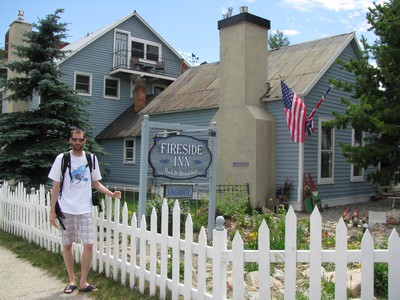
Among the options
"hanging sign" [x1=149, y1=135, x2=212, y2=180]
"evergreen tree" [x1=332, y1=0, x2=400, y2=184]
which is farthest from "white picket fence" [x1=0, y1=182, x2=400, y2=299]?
"evergreen tree" [x1=332, y1=0, x2=400, y2=184]

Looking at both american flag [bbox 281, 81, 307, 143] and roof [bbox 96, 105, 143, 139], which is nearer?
american flag [bbox 281, 81, 307, 143]

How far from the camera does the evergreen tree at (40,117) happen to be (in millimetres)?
11164

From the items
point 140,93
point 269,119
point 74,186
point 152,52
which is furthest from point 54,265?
point 152,52

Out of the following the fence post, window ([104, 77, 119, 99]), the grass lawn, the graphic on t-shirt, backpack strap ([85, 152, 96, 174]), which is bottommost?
the grass lawn

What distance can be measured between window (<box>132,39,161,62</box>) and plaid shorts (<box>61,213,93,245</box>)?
66.3 feet

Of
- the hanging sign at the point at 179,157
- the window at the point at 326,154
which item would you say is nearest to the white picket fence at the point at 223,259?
the hanging sign at the point at 179,157

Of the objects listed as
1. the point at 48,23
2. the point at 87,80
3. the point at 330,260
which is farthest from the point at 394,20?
the point at 87,80

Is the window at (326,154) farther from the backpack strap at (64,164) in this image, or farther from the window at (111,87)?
the window at (111,87)

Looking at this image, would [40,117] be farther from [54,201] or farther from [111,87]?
[111,87]

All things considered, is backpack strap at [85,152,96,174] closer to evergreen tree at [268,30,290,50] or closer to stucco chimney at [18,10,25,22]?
stucco chimney at [18,10,25,22]

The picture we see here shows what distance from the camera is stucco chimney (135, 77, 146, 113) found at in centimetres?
2072

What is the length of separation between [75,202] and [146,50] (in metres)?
21.2

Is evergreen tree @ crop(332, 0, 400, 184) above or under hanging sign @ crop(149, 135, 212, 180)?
above

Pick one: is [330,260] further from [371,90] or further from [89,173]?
[371,90]
